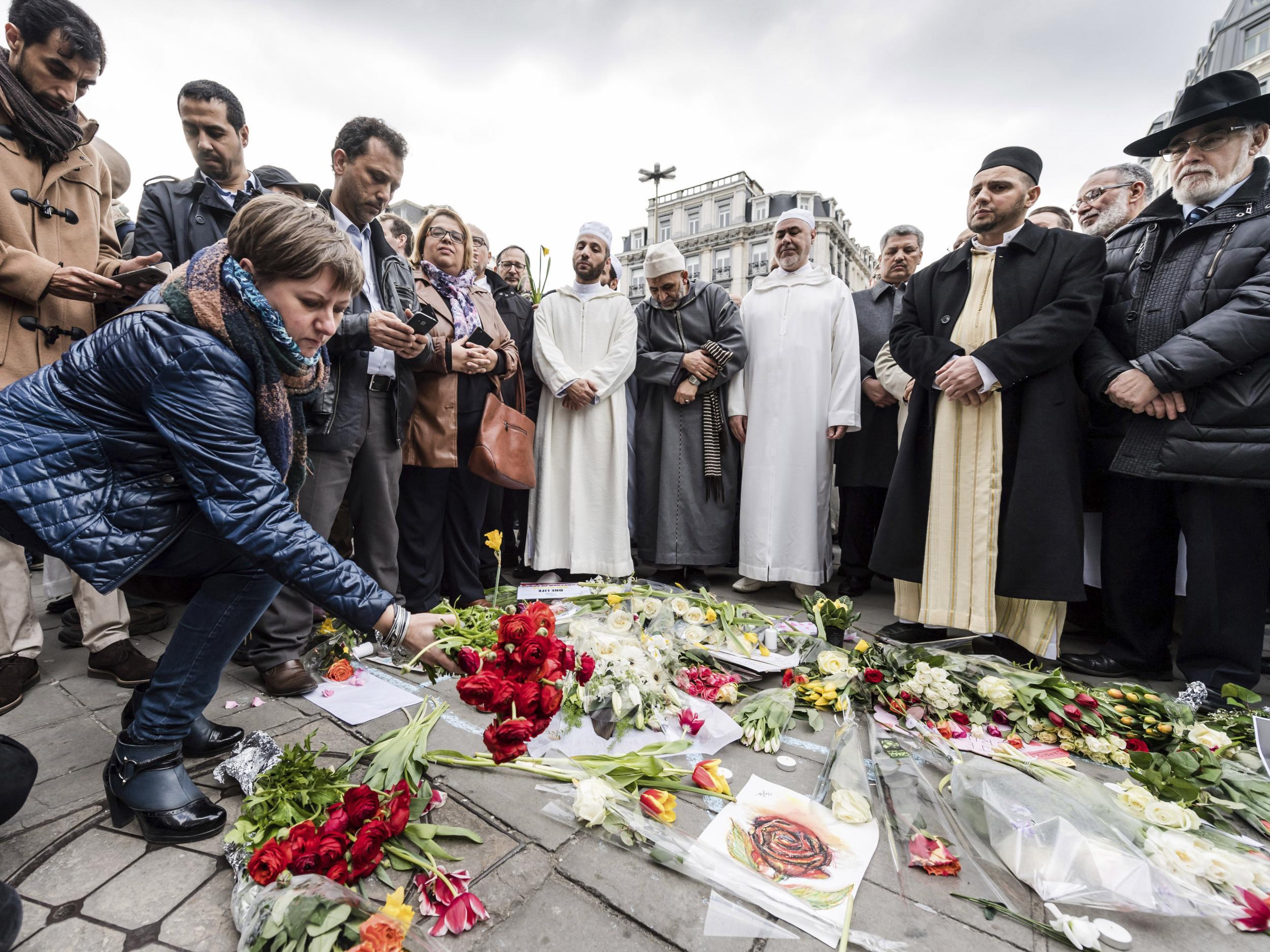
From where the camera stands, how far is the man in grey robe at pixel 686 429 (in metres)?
4.30

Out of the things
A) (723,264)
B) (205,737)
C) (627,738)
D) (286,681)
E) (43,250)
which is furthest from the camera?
(723,264)

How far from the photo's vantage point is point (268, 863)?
3.99ft

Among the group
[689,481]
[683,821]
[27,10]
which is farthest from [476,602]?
[27,10]

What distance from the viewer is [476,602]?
3393 mm

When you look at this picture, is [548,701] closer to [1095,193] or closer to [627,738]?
[627,738]

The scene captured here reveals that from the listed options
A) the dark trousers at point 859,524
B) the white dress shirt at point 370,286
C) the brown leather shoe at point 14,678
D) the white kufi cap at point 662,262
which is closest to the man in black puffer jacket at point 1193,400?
the dark trousers at point 859,524

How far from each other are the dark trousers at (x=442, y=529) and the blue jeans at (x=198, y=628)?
1571 mm

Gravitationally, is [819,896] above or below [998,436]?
below

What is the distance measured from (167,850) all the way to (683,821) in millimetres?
1268

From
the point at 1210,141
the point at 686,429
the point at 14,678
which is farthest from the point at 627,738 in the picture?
the point at 1210,141

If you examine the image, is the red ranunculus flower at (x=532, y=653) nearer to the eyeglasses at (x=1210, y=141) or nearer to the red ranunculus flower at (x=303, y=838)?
the red ranunculus flower at (x=303, y=838)

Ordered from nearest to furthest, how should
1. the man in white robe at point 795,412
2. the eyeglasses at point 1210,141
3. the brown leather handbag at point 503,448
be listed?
the eyeglasses at point 1210,141, the brown leather handbag at point 503,448, the man in white robe at point 795,412

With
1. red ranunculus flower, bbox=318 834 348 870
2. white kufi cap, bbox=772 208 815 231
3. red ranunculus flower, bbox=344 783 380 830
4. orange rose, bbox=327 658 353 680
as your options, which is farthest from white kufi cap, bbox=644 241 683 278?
red ranunculus flower, bbox=318 834 348 870

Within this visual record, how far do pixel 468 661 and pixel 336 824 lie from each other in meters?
0.42
